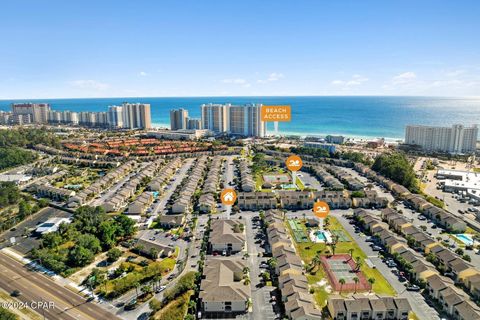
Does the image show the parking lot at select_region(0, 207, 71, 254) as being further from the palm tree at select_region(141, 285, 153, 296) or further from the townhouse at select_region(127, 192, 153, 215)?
the palm tree at select_region(141, 285, 153, 296)

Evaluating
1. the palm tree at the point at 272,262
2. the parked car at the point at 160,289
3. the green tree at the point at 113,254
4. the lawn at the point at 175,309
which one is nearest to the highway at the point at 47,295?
the lawn at the point at 175,309

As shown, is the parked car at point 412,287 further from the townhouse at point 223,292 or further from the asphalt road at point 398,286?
the townhouse at point 223,292

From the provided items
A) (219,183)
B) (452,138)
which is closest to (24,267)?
(219,183)

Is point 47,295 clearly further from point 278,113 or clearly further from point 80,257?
point 278,113

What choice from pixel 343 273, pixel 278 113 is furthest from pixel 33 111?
pixel 343 273

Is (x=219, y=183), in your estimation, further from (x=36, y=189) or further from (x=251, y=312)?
(x=251, y=312)

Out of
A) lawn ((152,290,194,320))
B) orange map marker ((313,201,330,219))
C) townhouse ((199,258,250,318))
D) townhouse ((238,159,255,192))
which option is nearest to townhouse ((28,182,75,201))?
townhouse ((238,159,255,192))
